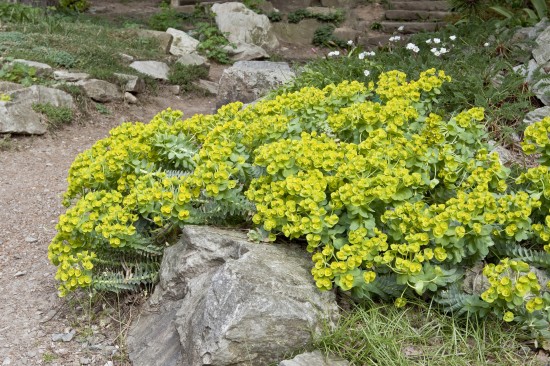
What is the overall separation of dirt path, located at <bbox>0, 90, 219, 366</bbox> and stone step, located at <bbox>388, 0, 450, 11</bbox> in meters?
6.30

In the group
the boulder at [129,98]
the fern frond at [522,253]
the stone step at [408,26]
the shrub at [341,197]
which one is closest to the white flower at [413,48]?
the shrub at [341,197]

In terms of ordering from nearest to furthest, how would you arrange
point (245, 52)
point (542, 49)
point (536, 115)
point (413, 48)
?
point (536, 115) → point (542, 49) → point (413, 48) → point (245, 52)

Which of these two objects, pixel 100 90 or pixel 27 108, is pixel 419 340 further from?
pixel 100 90

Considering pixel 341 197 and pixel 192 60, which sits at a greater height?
pixel 341 197

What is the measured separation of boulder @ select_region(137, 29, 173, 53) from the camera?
988cm

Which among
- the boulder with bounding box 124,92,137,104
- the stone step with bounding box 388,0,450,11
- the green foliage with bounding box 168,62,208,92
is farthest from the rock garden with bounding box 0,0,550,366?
the stone step with bounding box 388,0,450,11

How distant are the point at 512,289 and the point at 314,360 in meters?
0.90

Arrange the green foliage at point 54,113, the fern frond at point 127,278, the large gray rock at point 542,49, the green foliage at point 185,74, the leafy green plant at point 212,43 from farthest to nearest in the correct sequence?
the leafy green plant at point 212,43 → the green foliage at point 185,74 → the green foliage at point 54,113 → the large gray rock at point 542,49 → the fern frond at point 127,278

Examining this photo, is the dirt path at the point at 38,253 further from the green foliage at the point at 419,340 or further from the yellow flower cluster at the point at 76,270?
the green foliage at the point at 419,340

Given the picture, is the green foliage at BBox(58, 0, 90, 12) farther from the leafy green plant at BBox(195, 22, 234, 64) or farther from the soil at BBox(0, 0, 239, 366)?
the soil at BBox(0, 0, 239, 366)

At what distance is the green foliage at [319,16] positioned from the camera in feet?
38.8

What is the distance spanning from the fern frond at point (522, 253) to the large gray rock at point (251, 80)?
3.88 meters

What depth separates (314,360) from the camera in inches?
109

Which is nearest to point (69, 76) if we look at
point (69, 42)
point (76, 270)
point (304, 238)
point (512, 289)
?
point (69, 42)
